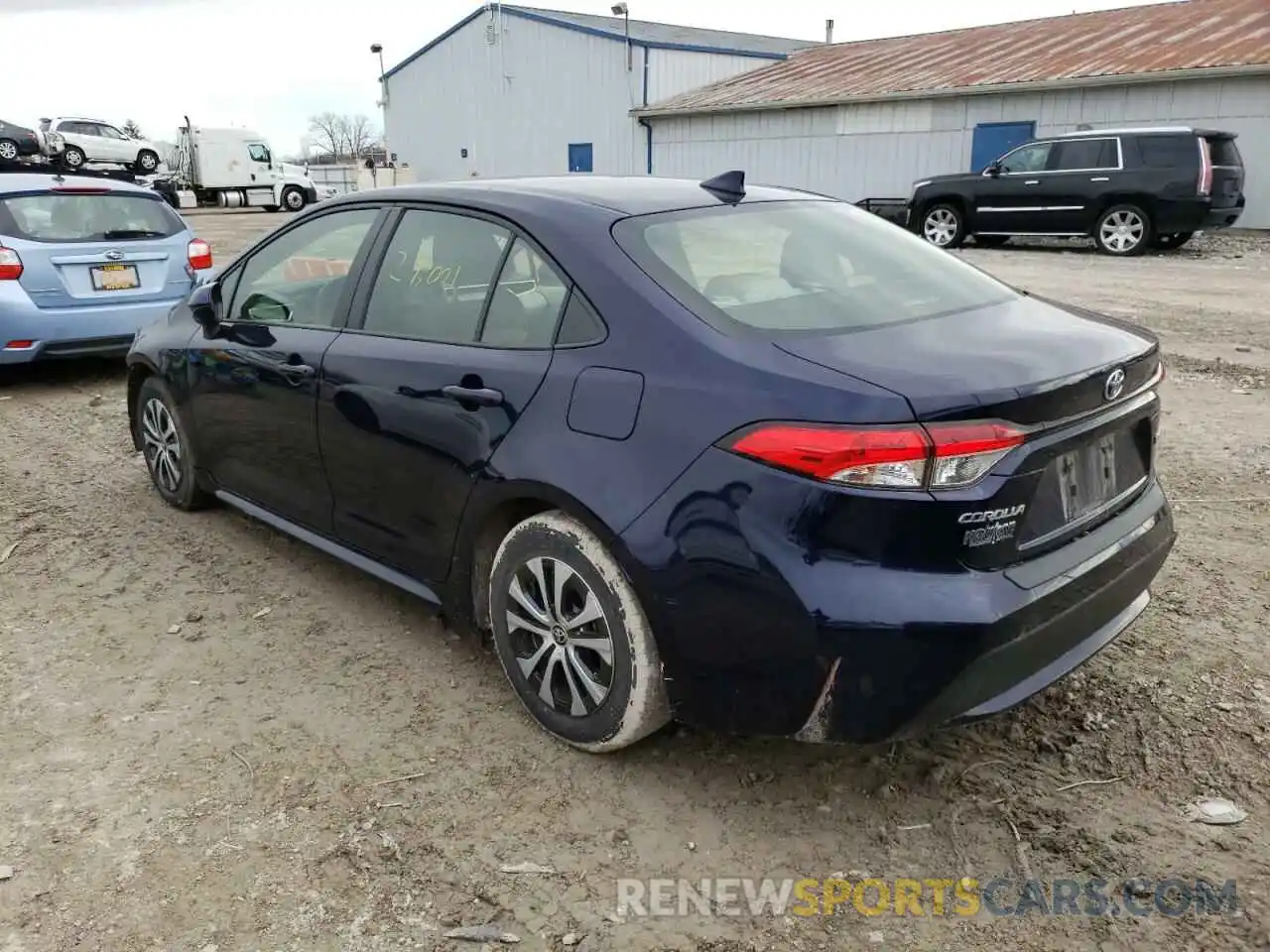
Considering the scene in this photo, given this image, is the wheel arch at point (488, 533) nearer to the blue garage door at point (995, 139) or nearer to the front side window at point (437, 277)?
the front side window at point (437, 277)

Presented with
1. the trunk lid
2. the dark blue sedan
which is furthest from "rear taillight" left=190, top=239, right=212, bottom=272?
the trunk lid

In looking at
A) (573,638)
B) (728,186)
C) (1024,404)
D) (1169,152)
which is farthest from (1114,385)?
(1169,152)

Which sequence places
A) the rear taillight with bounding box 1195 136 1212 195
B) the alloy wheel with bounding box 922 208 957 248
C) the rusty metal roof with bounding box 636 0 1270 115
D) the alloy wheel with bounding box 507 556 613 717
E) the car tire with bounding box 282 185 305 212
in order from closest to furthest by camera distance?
the alloy wheel with bounding box 507 556 613 717 → the rear taillight with bounding box 1195 136 1212 195 → the alloy wheel with bounding box 922 208 957 248 → the rusty metal roof with bounding box 636 0 1270 115 → the car tire with bounding box 282 185 305 212

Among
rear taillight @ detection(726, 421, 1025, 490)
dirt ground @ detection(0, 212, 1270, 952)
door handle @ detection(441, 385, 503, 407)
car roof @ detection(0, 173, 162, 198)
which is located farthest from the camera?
car roof @ detection(0, 173, 162, 198)

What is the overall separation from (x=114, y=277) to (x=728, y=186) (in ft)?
19.1

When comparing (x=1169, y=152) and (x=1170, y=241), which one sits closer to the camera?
(x=1169, y=152)

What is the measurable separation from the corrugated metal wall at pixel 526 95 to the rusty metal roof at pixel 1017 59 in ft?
4.57

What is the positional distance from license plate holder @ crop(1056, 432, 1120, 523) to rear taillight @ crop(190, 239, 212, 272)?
23.9 ft

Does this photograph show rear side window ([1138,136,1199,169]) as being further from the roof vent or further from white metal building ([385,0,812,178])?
white metal building ([385,0,812,178])

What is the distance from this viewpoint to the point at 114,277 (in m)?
7.38

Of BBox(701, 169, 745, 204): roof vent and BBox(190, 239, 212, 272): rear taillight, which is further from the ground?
BBox(701, 169, 745, 204): roof vent

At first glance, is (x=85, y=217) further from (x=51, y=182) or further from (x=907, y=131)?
(x=907, y=131)

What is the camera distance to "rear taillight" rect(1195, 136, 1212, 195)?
14117 mm

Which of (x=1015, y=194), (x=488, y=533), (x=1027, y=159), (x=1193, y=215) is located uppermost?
(x=1027, y=159)
